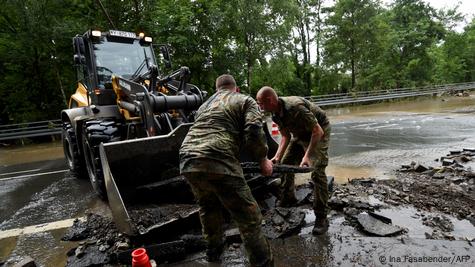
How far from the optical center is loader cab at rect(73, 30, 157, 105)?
19.0 ft

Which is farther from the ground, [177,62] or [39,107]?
[177,62]

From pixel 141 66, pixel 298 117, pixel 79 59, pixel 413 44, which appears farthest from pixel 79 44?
pixel 413 44

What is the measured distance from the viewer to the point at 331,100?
20.8 metres

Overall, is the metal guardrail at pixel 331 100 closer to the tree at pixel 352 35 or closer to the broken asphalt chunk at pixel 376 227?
the tree at pixel 352 35

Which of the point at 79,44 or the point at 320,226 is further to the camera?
the point at 79,44

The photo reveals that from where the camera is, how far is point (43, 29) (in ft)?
42.7

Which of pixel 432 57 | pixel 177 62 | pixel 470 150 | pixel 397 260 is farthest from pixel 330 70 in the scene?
pixel 397 260

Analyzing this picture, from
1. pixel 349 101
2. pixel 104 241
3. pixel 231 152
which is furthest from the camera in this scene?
pixel 349 101

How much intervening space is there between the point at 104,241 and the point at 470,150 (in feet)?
24.2

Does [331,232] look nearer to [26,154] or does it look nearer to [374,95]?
[26,154]

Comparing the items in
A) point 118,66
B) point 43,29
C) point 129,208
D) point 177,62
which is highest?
point 43,29

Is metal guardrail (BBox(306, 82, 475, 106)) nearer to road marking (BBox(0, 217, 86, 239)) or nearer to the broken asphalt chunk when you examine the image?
the broken asphalt chunk

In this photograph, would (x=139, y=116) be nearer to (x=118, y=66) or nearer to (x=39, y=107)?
(x=118, y=66)

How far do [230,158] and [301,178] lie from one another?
3.33m
